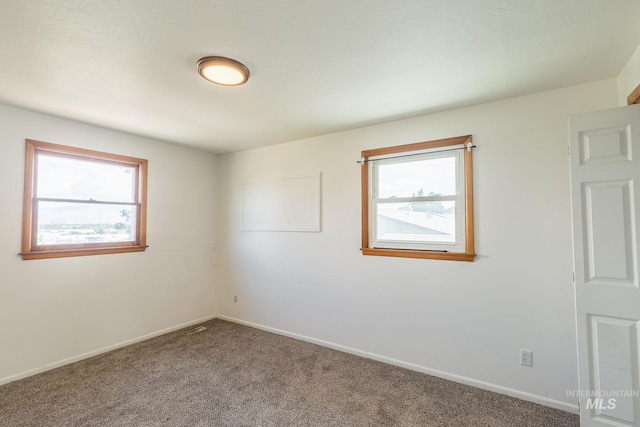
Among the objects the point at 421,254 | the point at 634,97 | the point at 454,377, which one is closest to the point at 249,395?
the point at 454,377

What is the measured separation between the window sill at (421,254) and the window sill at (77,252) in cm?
274

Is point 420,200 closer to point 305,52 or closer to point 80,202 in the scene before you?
point 305,52

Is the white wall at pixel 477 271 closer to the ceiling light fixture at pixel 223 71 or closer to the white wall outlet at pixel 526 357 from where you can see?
the white wall outlet at pixel 526 357

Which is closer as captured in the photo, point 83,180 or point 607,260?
point 607,260

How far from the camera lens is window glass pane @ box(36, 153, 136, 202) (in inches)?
112

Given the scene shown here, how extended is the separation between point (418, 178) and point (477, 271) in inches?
39.6

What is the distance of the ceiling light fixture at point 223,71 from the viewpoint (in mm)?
1840

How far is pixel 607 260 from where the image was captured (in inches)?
68.5

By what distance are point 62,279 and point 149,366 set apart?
4.06 ft

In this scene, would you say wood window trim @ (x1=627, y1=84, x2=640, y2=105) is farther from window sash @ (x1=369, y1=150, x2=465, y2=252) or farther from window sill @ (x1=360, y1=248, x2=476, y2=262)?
window sill @ (x1=360, y1=248, x2=476, y2=262)

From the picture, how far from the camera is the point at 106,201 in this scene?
3283mm

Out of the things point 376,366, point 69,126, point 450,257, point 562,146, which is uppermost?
point 69,126

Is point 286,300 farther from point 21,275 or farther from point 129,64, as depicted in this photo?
point 129,64

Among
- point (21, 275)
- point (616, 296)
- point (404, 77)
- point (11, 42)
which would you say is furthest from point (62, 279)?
point (616, 296)
